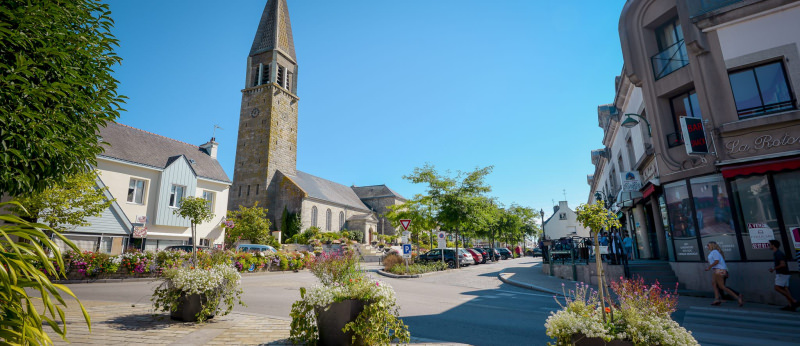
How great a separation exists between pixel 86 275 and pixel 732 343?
19.7 m

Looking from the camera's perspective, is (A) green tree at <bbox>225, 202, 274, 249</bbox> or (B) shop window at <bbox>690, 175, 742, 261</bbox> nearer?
(B) shop window at <bbox>690, 175, 742, 261</bbox>

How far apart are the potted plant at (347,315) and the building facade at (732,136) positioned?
10.9 metres

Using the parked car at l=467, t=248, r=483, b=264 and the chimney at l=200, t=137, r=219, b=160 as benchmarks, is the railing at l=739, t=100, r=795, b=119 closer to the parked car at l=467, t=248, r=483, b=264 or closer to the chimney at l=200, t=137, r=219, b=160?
the parked car at l=467, t=248, r=483, b=264

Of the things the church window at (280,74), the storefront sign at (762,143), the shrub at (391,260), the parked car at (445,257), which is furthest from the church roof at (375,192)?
the storefront sign at (762,143)

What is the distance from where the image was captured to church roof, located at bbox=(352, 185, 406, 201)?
70.4 m

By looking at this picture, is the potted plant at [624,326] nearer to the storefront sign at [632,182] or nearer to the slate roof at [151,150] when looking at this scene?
the storefront sign at [632,182]

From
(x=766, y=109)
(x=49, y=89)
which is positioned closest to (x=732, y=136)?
(x=766, y=109)

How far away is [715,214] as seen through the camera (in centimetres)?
1128

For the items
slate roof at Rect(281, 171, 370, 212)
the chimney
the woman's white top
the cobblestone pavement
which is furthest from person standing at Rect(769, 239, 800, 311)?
slate roof at Rect(281, 171, 370, 212)

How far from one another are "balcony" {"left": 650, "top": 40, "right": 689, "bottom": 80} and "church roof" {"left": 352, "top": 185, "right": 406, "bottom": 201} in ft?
187

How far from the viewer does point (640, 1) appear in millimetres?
14383

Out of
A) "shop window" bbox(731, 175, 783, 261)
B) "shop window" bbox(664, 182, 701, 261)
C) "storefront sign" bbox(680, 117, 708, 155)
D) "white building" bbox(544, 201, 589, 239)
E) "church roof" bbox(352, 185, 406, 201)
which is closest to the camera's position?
"shop window" bbox(731, 175, 783, 261)

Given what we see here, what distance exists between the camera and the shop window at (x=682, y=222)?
11836mm

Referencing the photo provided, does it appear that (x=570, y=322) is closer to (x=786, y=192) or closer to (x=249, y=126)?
(x=786, y=192)
